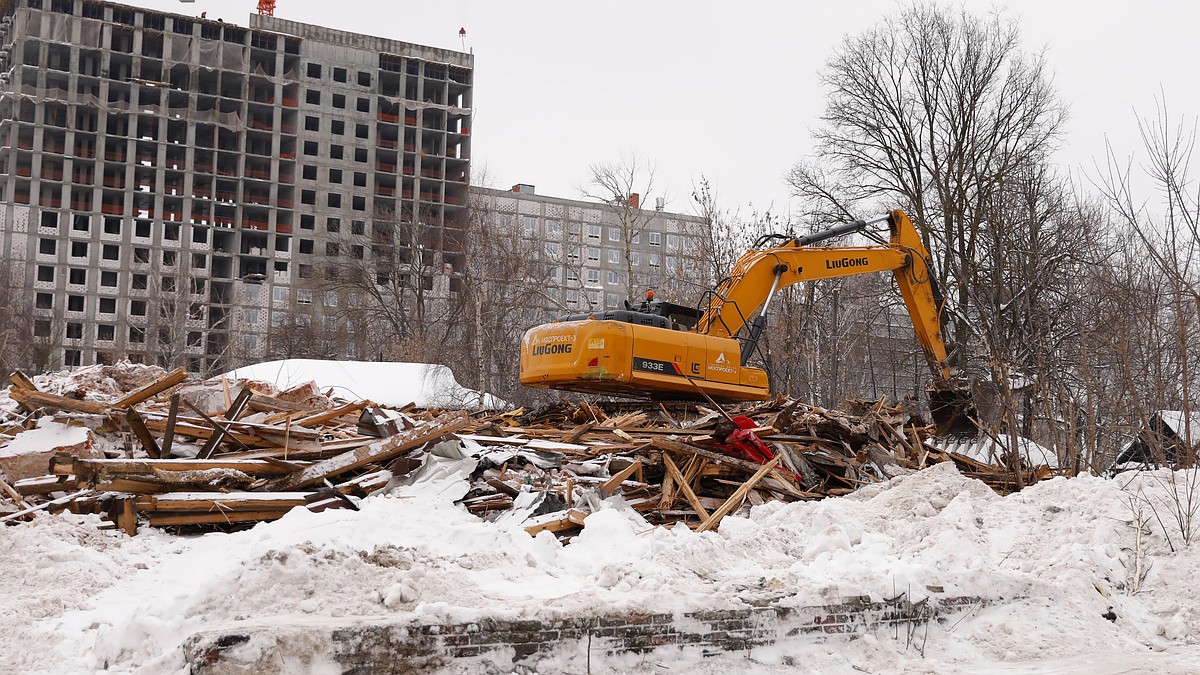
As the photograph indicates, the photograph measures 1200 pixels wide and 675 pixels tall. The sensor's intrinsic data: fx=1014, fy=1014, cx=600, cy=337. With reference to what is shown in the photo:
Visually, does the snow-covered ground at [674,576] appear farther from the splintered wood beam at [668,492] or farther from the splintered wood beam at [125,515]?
the splintered wood beam at [668,492]

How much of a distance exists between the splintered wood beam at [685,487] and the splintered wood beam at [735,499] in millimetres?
113

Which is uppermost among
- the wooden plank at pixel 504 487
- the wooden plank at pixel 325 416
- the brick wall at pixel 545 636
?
the wooden plank at pixel 325 416

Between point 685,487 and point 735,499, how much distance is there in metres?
0.52

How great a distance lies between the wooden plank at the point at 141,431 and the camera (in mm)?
8953

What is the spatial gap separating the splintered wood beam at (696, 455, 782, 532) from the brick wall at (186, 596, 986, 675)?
2.28m

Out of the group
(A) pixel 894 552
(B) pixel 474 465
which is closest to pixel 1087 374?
(A) pixel 894 552

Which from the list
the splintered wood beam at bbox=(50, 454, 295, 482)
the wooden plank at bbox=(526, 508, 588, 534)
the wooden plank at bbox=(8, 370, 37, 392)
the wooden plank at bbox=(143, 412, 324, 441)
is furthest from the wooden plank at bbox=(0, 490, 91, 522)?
the wooden plank at bbox=(526, 508, 588, 534)

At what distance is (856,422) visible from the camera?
12273mm

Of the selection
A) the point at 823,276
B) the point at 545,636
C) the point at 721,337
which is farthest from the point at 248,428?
the point at 823,276

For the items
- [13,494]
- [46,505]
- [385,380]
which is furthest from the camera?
[385,380]

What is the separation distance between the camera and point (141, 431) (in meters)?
9.00

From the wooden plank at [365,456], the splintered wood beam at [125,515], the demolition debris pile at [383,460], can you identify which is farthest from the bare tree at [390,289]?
the splintered wood beam at [125,515]

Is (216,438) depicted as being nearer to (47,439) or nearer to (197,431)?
(197,431)

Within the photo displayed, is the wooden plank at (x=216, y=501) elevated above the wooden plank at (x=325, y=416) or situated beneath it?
situated beneath
